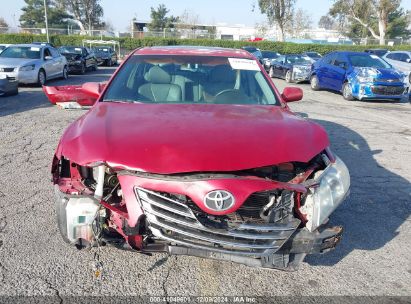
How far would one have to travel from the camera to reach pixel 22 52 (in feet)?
46.0

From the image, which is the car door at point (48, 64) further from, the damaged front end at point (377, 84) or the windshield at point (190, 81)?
the windshield at point (190, 81)

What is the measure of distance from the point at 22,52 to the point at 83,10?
53.4 metres

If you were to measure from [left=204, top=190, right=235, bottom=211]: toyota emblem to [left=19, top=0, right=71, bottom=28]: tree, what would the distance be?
220 feet

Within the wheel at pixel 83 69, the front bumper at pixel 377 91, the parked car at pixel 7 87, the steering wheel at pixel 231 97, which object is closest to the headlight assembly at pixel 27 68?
the parked car at pixel 7 87

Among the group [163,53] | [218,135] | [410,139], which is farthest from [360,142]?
[218,135]

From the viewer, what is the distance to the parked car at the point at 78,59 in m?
19.1

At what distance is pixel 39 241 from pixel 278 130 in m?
2.22

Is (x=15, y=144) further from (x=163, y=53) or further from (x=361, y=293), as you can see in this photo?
(x=361, y=293)

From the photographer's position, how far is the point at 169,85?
13.0ft

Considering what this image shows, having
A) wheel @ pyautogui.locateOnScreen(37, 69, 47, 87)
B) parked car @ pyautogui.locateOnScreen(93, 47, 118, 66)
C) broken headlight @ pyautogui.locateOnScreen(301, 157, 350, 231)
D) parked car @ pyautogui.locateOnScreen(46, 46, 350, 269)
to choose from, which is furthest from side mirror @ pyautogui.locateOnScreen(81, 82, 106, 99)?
parked car @ pyautogui.locateOnScreen(93, 47, 118, 66)

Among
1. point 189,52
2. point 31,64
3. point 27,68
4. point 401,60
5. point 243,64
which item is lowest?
point 27,68

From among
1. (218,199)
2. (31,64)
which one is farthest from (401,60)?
(218,199)

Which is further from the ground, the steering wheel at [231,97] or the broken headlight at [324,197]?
the steering wheel at [231,97]

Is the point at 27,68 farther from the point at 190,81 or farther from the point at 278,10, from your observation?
the point at 278,10
